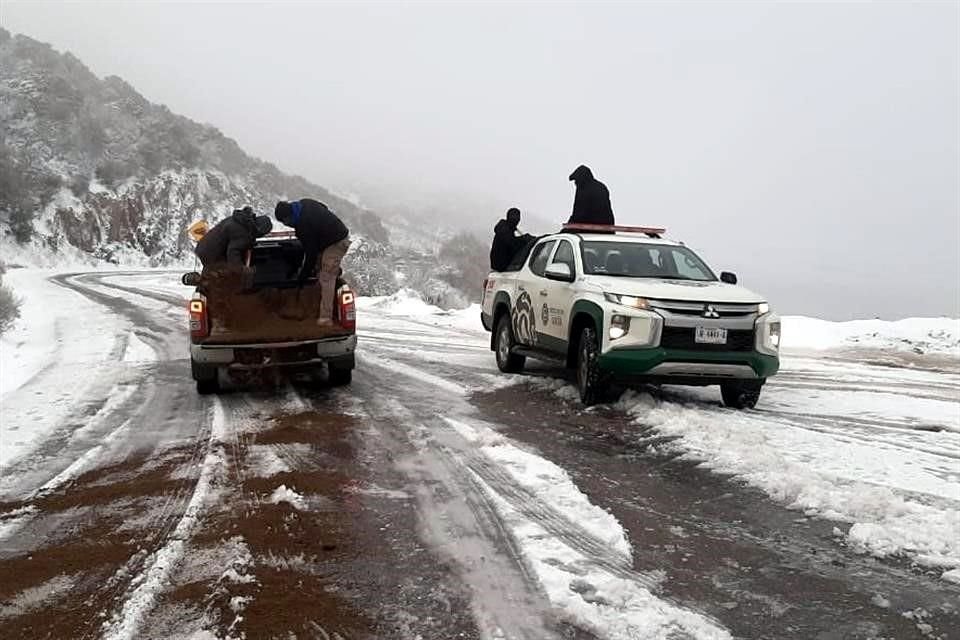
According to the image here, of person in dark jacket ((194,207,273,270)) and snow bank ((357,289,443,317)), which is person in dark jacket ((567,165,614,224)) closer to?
person in dark jacket ((194,207,273,270))

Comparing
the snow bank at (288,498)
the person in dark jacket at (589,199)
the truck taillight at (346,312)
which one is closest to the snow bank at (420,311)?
the person in dark jacket at (589,199)

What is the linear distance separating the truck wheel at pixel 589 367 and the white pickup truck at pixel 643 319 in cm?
1

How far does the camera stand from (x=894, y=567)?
11.3 ft

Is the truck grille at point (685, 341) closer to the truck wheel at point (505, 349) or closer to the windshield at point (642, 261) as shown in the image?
the windshield at point (642, 261)

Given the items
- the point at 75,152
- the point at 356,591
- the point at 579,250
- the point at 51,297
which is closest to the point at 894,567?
the point at 356,591

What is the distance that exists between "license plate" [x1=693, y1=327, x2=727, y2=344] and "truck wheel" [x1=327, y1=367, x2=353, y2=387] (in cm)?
382

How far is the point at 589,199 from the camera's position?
1070 centimetres

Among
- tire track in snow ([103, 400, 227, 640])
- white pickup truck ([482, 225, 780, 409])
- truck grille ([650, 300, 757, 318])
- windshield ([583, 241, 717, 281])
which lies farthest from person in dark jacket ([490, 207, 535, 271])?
tire track in snow ([103, 400, 227, 640])

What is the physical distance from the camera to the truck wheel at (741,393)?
6730 mm

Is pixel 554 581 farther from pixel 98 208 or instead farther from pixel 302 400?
pixel 98 208

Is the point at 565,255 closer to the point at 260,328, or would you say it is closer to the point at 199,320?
the point at 260,328

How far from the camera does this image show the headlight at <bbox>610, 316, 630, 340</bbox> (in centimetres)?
637

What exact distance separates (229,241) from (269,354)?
1.46 metres

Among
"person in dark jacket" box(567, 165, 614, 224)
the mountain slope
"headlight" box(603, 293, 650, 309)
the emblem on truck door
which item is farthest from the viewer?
the mountain slope
